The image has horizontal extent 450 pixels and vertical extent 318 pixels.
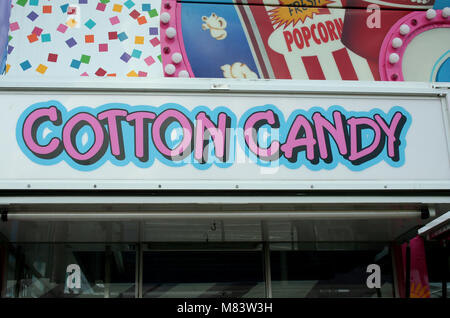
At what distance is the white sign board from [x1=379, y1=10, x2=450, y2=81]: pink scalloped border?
1663 mm

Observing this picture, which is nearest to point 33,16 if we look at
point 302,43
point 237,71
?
point 237,71

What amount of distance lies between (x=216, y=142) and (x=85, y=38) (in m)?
2.28

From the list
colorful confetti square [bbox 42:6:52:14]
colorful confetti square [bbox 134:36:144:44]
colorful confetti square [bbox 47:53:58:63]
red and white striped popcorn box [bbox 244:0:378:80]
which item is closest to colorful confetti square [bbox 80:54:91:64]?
colorful confetti square [bbox 47:53:58:63]

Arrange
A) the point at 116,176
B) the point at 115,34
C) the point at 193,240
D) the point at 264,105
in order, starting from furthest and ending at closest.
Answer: the point at 115,34 < the point at 193,240 < the point at 264,105 < the point at 116,176

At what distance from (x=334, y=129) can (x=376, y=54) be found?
2053 millimetres

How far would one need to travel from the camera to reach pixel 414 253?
4.76 meters

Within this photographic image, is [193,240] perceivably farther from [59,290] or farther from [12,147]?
[12,147]

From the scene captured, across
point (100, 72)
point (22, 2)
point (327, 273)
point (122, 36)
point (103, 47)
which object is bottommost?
point (327, 273)

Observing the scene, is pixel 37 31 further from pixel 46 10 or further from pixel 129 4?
pixel 129 4

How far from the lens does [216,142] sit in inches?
129

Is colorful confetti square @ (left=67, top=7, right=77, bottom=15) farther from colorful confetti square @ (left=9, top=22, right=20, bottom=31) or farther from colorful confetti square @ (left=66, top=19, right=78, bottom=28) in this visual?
colorful confetti square @ (left=9, top=22, right=20, bottom=31)

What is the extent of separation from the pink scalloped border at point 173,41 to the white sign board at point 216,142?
1585mm

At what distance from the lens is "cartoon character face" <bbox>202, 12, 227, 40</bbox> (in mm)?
5004

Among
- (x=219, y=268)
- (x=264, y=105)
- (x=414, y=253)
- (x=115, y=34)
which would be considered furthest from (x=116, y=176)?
(x=414, y=253)
